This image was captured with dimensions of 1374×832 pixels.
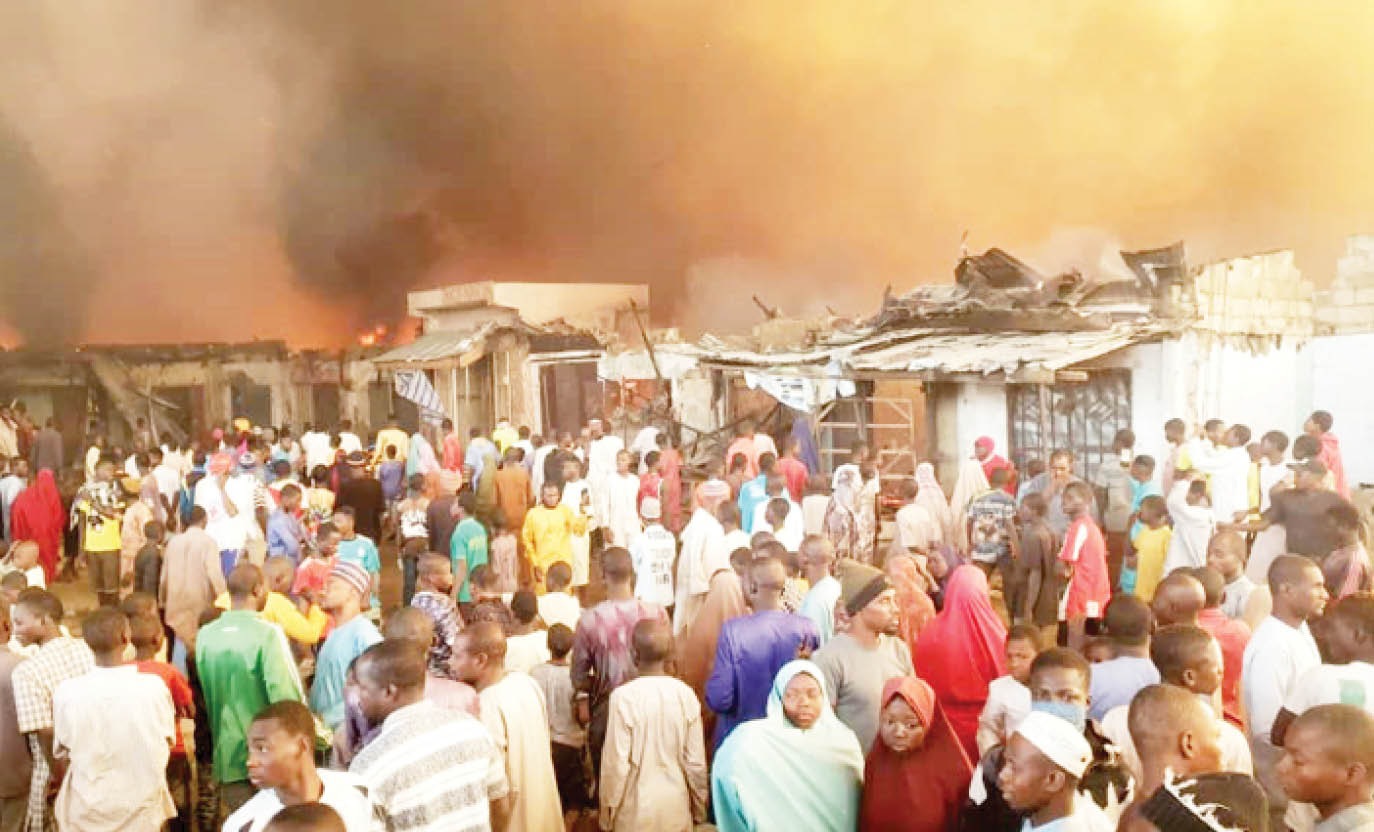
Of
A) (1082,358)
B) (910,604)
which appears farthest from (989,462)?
(910,604)

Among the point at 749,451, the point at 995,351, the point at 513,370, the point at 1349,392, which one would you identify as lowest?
the point at 749,451

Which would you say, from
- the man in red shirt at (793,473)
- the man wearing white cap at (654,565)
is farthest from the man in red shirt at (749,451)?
the man wearing white cap at (654,565)

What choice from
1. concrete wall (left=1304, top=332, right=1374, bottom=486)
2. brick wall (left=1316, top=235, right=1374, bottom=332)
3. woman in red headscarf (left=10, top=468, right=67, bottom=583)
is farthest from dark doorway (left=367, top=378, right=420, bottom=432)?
brick wall (left=1316, top=235, right=1374, bottom=332)

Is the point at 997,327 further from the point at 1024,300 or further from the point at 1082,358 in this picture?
the point at 1082,358

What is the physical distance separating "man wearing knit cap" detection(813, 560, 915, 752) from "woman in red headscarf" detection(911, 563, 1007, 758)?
0.66 m

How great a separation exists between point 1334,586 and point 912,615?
254 centimetres

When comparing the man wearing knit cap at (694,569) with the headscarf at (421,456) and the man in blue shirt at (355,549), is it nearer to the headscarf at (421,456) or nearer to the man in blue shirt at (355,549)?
the man in blue shirt at (355,549)

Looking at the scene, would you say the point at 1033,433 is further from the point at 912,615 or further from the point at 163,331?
the point at 163,331

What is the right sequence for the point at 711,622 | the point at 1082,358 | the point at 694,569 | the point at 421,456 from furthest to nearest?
the point at 421,456
the point at 1082,358
the point at 694,569
the point at 711,622

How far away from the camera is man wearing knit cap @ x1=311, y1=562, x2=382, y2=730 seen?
5.72 m

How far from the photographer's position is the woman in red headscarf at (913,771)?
401 centimetres

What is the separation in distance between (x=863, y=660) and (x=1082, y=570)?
3564 millimetres

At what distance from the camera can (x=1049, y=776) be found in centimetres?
328

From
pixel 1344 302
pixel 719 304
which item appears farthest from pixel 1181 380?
pixel 719 304
